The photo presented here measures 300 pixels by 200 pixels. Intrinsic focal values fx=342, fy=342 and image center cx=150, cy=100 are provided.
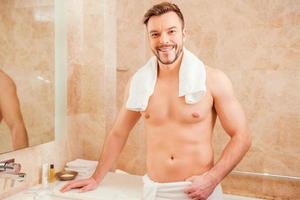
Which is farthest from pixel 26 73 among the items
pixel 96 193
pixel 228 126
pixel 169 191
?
pixel 228 126

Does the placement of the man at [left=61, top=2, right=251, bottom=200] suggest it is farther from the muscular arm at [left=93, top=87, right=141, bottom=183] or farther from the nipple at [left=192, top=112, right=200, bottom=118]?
the muscular arm at [left=93, top=87, right=141, bottom=183]

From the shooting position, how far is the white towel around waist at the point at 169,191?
1510 millimetres

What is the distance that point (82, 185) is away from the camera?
186cm

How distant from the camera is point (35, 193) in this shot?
1.81 m

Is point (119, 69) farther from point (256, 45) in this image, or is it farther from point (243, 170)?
point (243, 170)

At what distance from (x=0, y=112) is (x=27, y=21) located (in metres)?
0.52

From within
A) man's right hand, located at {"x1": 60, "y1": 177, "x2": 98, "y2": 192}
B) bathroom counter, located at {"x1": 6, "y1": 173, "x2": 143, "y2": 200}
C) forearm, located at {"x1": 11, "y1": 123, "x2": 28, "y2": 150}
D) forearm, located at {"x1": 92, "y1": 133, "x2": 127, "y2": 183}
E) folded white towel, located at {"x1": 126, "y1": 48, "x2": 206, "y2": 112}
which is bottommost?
bathroom counter, located at {"x1": 6, "y1": 173, "x2": 143, "y2": 200}

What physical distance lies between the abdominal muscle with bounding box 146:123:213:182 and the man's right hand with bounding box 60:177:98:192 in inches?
16.5

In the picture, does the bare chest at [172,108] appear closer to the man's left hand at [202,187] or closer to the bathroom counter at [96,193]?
the man's left hand at [202,187]

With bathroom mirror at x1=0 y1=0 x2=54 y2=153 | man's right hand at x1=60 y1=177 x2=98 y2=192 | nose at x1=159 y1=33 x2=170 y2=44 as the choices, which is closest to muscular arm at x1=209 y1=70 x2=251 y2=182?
nose at x1=159 y1=33 x2=170 y2=44

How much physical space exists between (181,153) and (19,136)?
85 centimetres

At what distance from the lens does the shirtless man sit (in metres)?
1.64

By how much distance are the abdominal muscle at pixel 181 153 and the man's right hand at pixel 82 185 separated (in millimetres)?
418

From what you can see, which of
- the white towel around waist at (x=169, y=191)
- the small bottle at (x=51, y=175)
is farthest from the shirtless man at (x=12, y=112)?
the white towel around waist at (x=169, y=191)
